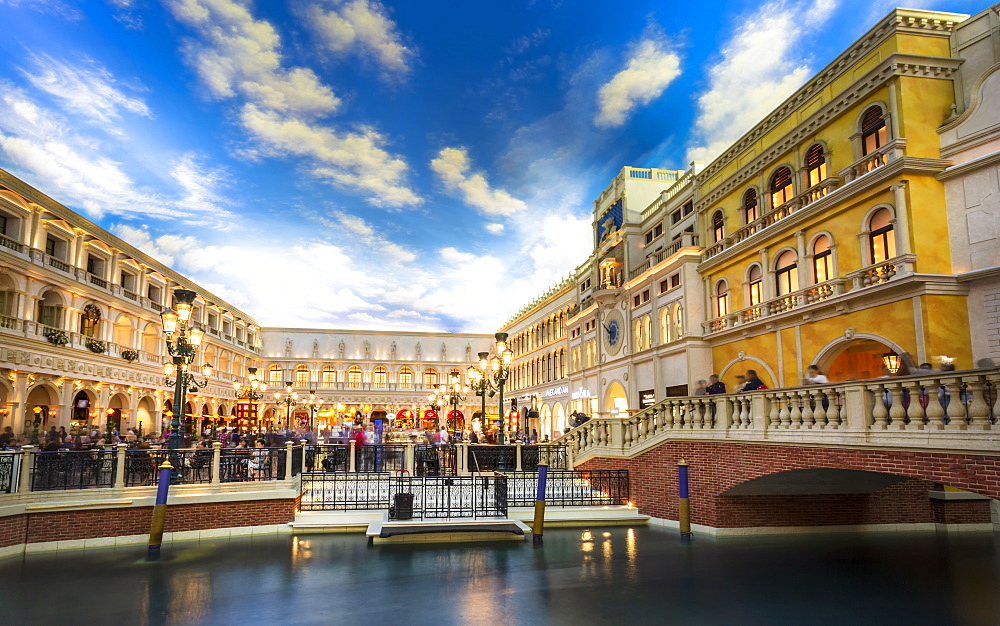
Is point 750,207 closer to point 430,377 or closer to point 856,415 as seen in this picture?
point 856,415

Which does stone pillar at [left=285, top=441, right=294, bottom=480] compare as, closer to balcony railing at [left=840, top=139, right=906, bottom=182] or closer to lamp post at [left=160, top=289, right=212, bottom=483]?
lamp post at [left=160, top=289, right=212, bottom=483]

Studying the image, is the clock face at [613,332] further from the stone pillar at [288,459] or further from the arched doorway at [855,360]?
the stone pillar at [288,459]

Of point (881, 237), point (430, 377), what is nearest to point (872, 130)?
point (881, 237)

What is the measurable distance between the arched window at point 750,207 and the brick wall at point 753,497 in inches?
397

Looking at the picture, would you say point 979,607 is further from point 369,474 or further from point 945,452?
point 369,474

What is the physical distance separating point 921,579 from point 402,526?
29.7ft

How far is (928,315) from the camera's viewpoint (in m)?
13.6

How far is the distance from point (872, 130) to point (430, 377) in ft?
197

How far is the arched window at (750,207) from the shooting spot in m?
20.9

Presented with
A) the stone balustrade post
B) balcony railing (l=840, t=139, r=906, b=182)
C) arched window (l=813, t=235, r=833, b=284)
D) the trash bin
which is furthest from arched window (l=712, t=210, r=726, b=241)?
the trash bin

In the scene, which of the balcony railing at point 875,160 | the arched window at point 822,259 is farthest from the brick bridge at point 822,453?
the balcony railing at point 875,160

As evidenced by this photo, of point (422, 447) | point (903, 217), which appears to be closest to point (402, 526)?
point (422, 447)

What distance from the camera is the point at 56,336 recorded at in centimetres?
2594

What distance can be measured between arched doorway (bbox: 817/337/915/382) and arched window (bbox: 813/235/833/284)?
6.74 feet
